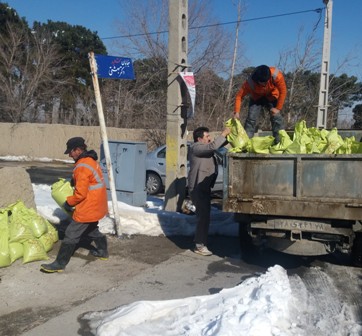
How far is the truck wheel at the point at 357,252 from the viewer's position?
600cm

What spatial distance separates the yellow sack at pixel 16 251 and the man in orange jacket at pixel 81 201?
1.45 ft

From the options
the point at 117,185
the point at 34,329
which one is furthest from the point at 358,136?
the point at 34,329

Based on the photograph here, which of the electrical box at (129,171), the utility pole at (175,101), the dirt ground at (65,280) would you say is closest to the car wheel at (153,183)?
the electrical box at (129,171)

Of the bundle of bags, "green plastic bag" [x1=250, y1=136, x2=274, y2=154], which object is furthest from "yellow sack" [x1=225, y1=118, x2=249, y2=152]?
"green plastic bag" [x1=250, y1=136, x2=274, y2=154]

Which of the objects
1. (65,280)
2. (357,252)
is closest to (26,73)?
(65,280)

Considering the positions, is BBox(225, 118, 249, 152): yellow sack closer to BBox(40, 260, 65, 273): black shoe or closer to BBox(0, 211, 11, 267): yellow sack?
BBox(40, 260, 65, 273): black shoe

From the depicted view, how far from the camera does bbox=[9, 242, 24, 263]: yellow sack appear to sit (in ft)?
19.7

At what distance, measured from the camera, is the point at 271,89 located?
7.53 meters

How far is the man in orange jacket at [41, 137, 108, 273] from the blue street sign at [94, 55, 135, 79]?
1.77 m

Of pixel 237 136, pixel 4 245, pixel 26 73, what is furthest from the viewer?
pixel 26 73

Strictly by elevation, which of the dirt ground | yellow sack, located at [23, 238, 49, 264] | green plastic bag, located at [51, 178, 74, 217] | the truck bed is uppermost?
the truck bed

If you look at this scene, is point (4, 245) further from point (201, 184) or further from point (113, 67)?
point (113, 67)

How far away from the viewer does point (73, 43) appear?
38375 millimetres

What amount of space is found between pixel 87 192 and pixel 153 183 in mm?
7866
